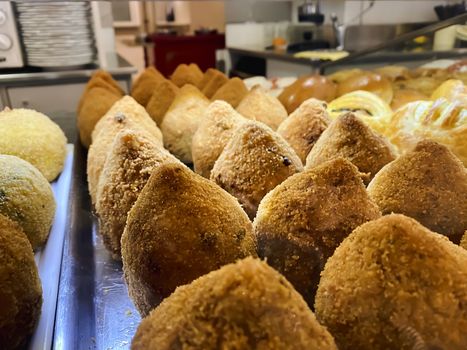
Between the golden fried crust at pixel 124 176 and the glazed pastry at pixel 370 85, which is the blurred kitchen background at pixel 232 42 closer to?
the glazed pastry at pixel 370 85

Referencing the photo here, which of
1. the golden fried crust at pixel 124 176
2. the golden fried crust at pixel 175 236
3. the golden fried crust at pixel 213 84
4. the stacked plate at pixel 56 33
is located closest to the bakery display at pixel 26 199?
the golden fried crust at pixel 124 176

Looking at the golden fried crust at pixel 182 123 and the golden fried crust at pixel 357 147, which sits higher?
the golden fried crust at pixel 357 147

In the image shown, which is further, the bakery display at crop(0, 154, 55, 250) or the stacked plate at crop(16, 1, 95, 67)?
the stacked plate at crop(16, 1, 95, 67)

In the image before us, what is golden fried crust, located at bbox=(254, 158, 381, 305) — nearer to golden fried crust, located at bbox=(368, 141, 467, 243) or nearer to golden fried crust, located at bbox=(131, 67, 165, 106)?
golden fried crust, located at bbox=(368, 141, 467, 243)

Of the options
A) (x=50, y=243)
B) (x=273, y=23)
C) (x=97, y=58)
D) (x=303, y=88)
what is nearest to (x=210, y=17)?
(x=273, y=23)

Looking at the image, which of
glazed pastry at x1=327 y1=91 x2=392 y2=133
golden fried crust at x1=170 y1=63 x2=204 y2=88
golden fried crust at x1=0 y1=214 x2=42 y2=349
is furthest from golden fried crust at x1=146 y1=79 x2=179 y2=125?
golden fried crust at x1=0 y1=214 x2=42 y2=349

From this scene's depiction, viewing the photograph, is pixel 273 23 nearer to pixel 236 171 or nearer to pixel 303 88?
pixel 303 88

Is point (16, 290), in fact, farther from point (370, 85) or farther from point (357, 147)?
point (370, 85)
